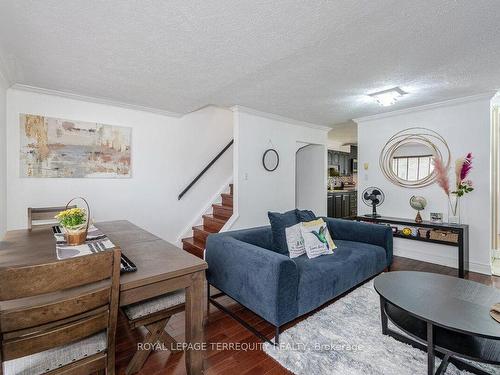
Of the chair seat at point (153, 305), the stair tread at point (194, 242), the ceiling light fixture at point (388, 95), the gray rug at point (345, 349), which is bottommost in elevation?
the gray rug at point (345, 349)

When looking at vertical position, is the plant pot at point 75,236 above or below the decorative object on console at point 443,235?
above

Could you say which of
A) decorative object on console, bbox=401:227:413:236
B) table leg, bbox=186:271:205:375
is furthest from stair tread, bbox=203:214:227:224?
decorative object on console, bbox=401:227:413:236

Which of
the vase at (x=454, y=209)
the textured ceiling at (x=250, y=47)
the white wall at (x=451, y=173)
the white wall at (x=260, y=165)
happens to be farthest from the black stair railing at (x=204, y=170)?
the vase at (x=454, y=209)

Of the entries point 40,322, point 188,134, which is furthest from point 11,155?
point 40,322

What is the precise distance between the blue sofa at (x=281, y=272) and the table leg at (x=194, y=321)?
1.71 feet

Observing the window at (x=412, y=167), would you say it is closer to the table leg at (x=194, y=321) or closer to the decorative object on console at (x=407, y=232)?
the decorative object on console at (x=407, y=232)

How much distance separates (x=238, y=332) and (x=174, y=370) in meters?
0.57

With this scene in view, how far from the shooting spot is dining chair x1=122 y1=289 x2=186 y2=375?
1.42 meters

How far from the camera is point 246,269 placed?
194cm

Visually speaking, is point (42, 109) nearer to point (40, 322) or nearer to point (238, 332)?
point (40, 322)

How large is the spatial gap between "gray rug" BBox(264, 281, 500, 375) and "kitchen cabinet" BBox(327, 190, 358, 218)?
385cm

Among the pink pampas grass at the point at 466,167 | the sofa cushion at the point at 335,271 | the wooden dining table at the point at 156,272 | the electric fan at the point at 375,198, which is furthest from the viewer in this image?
the electric fan at the point at 375,198

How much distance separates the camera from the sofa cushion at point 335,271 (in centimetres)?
201

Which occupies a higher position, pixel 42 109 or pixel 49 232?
pixel 42 109
